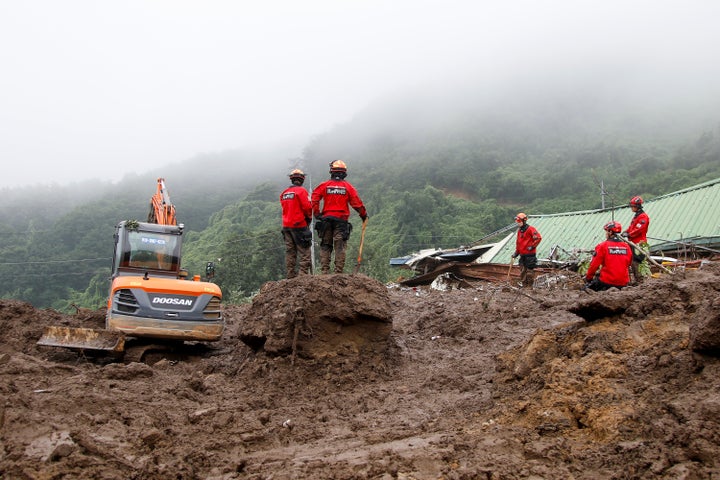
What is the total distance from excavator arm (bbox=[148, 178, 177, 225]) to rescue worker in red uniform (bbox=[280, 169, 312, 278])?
3873 millimetres

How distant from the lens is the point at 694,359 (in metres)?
4.87

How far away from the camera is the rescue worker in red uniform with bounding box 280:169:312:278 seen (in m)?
9.84

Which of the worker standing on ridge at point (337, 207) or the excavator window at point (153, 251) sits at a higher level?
the worker standing on ridge at point (337, 207)

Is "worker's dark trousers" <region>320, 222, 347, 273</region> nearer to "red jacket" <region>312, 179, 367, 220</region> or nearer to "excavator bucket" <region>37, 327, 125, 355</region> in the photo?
"red jacket" <region>312, 179, 367, 220</region>

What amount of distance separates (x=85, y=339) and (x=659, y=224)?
17.7 meters

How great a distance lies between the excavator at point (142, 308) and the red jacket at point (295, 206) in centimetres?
174

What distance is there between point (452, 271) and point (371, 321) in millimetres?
10901

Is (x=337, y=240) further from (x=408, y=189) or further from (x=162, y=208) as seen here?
(x=408, y=189)

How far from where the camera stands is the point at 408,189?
2689 inches

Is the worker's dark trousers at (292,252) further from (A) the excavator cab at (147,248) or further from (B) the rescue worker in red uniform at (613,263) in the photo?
(B) the rescue worker in red uniform at (613,263)

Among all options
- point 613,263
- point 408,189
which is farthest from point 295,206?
point 408,189

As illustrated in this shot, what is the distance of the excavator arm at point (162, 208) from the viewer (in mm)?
12836

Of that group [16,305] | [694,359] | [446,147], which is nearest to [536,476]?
[694,359]

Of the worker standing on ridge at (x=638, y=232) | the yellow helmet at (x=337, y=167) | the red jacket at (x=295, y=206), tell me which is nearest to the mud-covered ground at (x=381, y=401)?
the red jacket at (x=295, y=206)
